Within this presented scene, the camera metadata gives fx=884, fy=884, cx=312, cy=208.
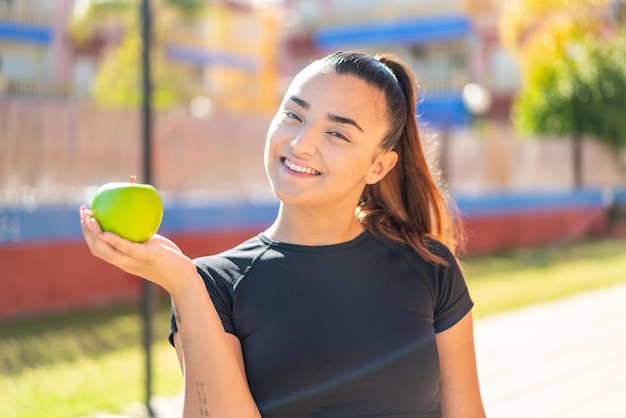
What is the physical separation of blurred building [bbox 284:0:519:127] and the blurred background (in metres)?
0.06

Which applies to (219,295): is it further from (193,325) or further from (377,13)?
(377,13)

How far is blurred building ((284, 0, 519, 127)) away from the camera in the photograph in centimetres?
2883

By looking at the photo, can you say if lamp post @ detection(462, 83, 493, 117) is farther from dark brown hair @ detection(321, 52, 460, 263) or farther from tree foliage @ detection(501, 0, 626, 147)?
dark brown hair @ detection(321, 52, 460, 263)

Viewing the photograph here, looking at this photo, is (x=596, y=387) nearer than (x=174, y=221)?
Yes

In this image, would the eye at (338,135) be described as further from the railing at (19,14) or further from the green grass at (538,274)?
the railing at (19,14)

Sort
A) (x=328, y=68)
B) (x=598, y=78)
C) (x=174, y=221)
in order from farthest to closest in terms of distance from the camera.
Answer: (x=598, y=78)
(x=174, y=221)
(x=328, y=68)

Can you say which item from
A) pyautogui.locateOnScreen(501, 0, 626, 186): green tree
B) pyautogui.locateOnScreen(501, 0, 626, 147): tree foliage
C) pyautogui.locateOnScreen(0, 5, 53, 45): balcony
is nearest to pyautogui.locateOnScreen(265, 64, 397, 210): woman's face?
pyautogui.locateOnScreen(0, 5, 53, 45): balcony

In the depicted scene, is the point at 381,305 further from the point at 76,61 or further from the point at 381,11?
the point at 381,11

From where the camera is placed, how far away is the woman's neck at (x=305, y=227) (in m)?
2.15

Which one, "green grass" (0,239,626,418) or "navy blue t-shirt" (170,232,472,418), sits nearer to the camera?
"navy blue t-shirt" (170,232,472,418)

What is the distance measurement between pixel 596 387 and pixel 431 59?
2630 cm

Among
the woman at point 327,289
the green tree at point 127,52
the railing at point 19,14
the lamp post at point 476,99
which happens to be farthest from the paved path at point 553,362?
the lamp post at point 476,99

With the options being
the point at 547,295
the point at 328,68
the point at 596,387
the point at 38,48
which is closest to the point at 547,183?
the point at 547,295

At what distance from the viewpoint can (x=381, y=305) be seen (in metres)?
2.10
